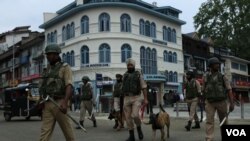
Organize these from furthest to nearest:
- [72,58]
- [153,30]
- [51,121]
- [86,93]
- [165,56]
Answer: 1. [165,56]
2. [153,30]
3. [72,58]
4. [86,93]
5. [51,121]

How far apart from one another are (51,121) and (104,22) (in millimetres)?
40423

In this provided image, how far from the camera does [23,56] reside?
67125 millimetres

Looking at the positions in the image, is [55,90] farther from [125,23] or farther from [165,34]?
[165,34]

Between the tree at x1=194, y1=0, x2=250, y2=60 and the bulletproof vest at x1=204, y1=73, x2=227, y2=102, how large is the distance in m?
51.7

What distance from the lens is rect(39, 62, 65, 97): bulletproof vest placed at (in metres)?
7.20

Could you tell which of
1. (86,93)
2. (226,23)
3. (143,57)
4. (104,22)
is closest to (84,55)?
(104,22)

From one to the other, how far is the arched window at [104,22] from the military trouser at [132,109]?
36.6 meters

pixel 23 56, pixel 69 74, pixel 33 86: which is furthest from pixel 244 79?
pixel 69 74

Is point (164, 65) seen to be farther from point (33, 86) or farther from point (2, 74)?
point (2, 74)

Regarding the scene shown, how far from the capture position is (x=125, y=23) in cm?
4769

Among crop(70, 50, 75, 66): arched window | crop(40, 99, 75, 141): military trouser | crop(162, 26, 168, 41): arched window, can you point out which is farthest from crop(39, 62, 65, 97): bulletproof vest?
crop(162, 26, 168, 41): arched window

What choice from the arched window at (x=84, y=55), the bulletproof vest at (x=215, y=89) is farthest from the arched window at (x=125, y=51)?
the bulletproof vest at (x=215, y=89)

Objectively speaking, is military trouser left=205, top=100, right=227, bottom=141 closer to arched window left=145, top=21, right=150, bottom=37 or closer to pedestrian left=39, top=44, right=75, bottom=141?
pedestrian left=39, top=44, right=75, bottom=141

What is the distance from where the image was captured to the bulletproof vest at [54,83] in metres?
7.20
